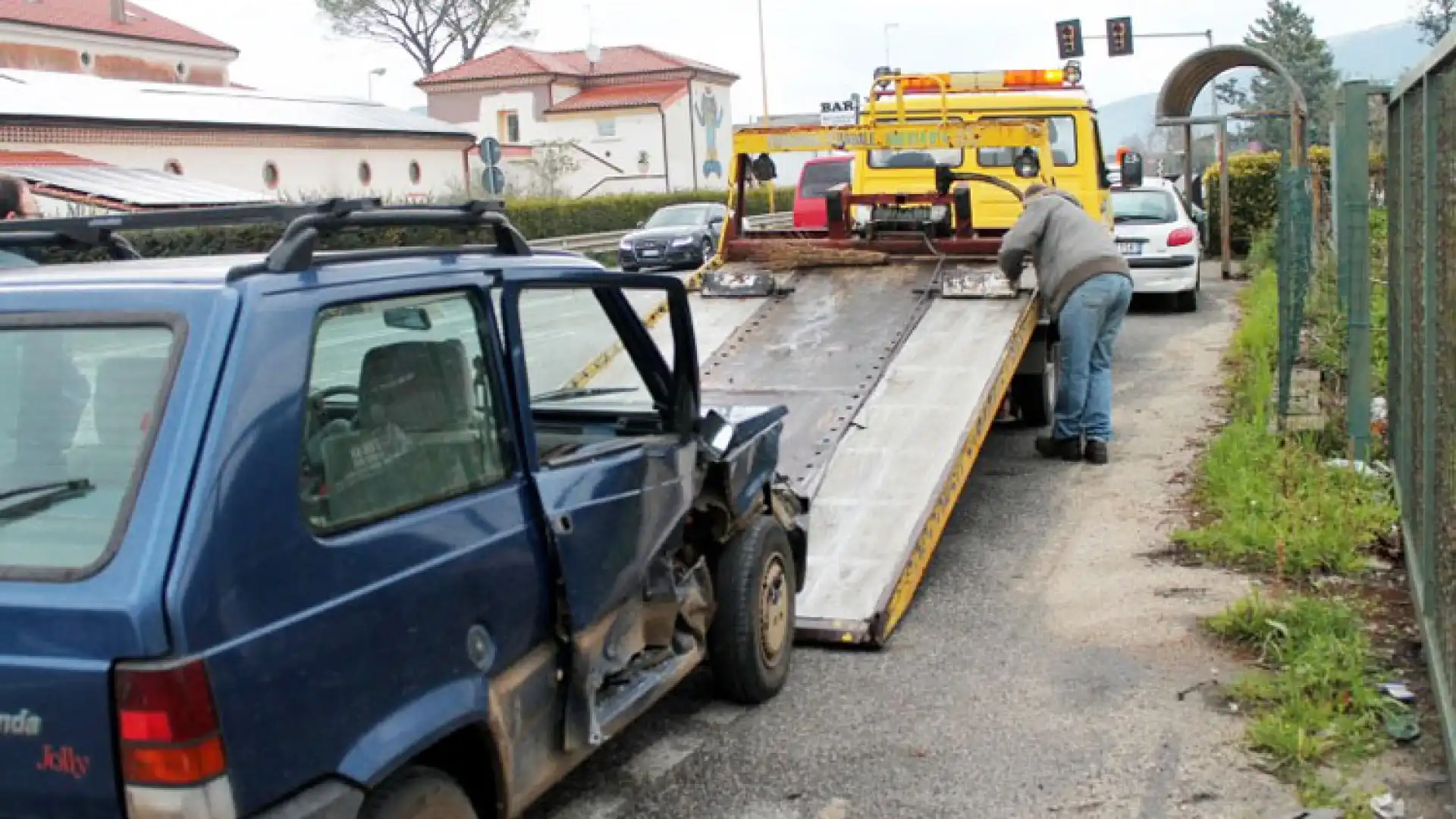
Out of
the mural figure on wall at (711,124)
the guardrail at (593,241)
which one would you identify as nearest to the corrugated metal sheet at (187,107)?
the guardrail at (593,241)

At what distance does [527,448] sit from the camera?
400 cm

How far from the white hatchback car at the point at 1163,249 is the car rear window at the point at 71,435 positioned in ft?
50.1

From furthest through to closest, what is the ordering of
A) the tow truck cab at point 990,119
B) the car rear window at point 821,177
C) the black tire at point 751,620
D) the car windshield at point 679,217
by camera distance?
the car windshield at point 679,217
the car rear window at point 821,177
the tow truck cab at point 990,119
the black tire at point 751,620

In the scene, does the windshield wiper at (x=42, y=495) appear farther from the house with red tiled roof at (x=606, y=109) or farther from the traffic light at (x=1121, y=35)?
the house with red tiled roof at (x=606, y=109)

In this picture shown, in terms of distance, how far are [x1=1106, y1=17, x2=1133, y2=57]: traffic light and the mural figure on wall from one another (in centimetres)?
3117

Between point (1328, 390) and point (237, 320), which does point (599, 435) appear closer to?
point (237, 320)

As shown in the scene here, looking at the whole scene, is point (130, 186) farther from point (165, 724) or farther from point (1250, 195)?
point (165, 724)

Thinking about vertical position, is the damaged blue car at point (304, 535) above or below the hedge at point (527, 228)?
below

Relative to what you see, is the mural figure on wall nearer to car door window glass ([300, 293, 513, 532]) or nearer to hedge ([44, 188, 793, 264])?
hedge ([44, 188, 793, 264])

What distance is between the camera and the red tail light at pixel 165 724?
274 cm

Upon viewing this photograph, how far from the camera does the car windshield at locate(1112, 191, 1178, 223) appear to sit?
17.9m

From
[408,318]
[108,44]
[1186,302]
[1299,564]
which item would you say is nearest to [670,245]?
[1186,302]

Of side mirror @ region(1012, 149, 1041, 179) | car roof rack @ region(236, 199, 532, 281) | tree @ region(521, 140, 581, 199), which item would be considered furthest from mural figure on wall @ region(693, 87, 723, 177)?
car roof rack @ region(236, 199, 532, 281)

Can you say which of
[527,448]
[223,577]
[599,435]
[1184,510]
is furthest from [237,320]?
[1184,510]
